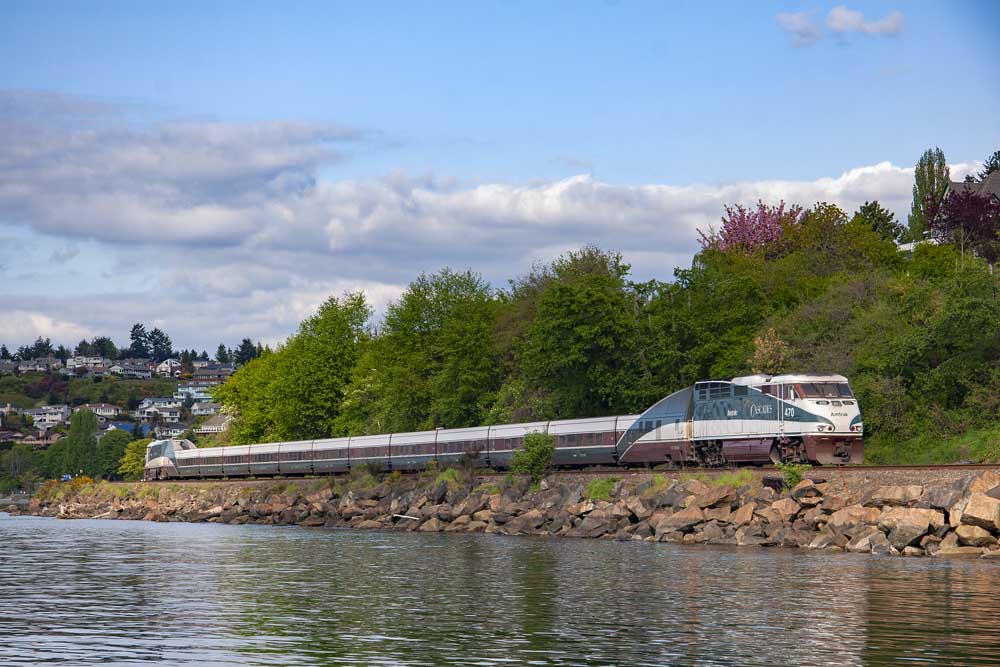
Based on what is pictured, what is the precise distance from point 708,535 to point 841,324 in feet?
67.2

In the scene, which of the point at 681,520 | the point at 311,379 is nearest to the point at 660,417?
the point at 681,520

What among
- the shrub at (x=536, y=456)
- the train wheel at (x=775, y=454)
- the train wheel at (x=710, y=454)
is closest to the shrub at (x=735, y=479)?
the train wheel at (x=775, y=454)

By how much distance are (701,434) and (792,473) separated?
8.39 m

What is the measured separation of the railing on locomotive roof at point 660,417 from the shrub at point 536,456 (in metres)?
3.93

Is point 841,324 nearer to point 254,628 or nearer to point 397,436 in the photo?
point 397,436

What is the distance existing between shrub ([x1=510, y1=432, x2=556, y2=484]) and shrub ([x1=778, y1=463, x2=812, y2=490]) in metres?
16.9

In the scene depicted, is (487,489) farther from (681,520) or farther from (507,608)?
(507,608)

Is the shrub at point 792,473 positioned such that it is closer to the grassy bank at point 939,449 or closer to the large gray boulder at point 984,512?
the grassy bank at point 939,449

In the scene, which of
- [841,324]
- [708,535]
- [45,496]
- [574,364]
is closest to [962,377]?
[841,324]

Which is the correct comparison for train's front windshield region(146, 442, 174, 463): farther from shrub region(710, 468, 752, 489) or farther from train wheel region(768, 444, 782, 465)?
train wheel region(768, 444, 782, 465)

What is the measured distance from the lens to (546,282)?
8881 cm

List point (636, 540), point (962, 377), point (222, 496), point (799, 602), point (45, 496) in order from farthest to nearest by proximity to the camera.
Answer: point (45, 496) → point (222, 496) → point (962, 377) → point (636, 540) → point (799, 602)

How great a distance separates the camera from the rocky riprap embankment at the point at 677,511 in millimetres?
37125

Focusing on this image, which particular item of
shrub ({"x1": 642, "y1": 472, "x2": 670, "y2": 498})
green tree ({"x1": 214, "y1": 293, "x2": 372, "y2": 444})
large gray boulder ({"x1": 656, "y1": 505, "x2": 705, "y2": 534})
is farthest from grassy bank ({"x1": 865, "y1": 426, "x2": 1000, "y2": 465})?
green tree ({"x1": 214, "y1": 293, "x2": 372, "y2": 444})
